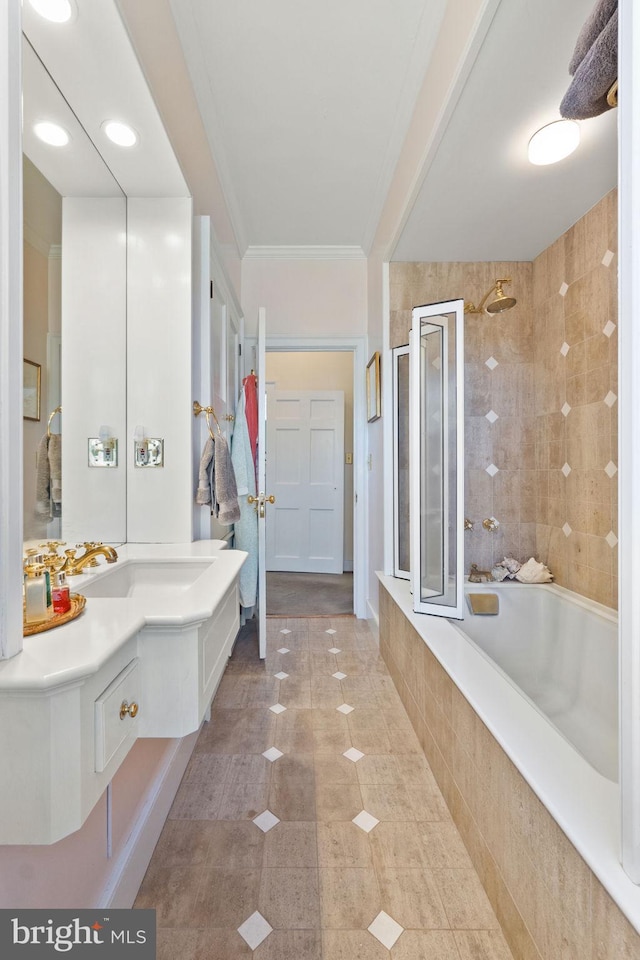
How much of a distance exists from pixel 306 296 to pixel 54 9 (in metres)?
2.38

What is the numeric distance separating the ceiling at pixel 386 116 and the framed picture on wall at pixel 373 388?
2.05 ft

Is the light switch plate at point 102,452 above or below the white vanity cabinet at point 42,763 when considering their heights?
above

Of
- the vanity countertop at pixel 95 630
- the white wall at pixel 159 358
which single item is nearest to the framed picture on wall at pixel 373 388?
the white wall at pixel 159 358

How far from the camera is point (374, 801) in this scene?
1.52 metres

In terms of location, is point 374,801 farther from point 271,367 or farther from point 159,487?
point 271,367

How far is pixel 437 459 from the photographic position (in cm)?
202

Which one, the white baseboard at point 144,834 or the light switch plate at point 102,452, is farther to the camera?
the light switch plate at point 102,452

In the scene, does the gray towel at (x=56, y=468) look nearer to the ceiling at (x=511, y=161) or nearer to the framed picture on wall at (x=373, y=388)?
the ceiling at (x=511, y=161)

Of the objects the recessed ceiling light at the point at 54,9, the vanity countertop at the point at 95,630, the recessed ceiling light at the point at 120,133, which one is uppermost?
the recessed ceiling light at the point at 54,9

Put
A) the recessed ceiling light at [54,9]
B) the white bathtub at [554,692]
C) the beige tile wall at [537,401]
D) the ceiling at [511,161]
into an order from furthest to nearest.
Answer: the beige tile wall at [537,401]
the ceiling at [511,161]
the recessed ceiling light at [54,9]
the white bathtub at [554,692]

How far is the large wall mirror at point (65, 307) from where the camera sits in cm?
106

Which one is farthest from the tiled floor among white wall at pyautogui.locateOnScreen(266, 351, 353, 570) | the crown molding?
white wall at pyautogui.locateOnScreen(266, 351, 353, 570)

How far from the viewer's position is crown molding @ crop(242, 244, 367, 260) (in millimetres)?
3266

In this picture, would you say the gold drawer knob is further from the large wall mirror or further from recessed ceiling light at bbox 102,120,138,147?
recessed ceiling light at bbox 102,120,138,147
